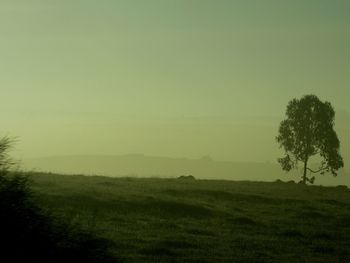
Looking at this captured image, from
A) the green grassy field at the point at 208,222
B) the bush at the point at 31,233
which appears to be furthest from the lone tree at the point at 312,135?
the bush at the point at 31,233

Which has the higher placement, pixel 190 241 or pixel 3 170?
pixel 3 170

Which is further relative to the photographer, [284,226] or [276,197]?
[276,197]

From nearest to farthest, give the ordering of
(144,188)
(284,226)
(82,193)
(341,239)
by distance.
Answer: (341,239), (284,226), (82,193), (144,188)

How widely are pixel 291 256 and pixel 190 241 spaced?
4206 mm

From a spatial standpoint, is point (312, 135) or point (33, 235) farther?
point (312, 135)

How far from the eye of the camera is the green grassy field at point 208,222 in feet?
76.1

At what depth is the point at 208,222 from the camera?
32562 millimetres

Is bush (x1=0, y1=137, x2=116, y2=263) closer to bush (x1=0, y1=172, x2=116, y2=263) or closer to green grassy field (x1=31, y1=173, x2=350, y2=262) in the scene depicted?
bush (x1=0, y1=172, x2=116, y2=263)

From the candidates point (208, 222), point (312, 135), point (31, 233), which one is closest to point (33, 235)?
point (31, 233)

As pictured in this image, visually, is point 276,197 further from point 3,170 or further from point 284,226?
point 3,170

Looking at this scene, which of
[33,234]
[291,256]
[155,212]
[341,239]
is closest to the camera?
[33,234]

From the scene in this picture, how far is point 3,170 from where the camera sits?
12.1 m

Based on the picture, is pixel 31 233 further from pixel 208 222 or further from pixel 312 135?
pixel 312 135

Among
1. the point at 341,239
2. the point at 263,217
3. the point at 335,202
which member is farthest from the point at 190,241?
the point at 335,202
